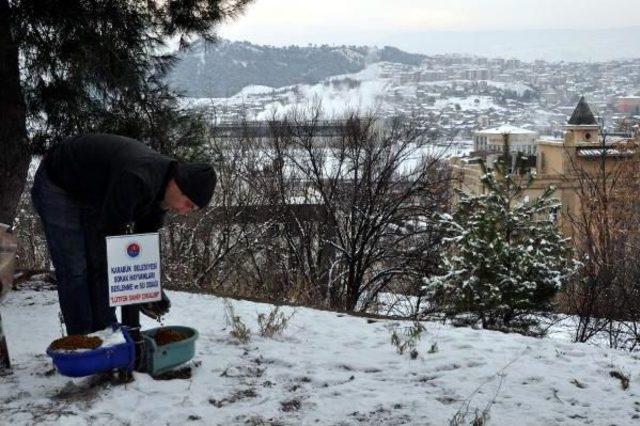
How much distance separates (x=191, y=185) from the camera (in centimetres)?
330

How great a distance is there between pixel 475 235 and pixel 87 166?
7112 millimetres

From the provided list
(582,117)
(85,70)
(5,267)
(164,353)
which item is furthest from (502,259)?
(582,117)

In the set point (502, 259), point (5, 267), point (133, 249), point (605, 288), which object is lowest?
point (605, 288)

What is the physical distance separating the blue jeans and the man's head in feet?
1.87

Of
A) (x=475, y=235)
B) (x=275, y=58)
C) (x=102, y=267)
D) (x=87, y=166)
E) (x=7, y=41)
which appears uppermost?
(x=275, y=58)

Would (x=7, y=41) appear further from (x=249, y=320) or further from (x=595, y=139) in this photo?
(x=595, y=139)

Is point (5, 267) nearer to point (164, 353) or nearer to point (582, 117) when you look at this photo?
point (164, 353)

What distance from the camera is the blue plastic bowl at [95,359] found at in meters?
3.24

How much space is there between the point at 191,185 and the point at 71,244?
2.89ft

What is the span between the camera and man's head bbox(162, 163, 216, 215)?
3.29 m

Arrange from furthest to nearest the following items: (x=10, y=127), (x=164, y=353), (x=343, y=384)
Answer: (x=10, y=127) < (x=343, y=384) < (x=164, y=353)

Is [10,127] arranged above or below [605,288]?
above

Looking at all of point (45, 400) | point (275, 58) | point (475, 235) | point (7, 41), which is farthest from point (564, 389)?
point (275, 58)

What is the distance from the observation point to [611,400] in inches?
140
